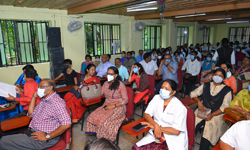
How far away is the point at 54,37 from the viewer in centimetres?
637

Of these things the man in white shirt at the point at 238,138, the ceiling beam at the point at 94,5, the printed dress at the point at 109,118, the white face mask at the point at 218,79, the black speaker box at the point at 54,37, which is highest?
the ceiling beam at the point at 94,5

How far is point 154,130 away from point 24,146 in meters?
1.56

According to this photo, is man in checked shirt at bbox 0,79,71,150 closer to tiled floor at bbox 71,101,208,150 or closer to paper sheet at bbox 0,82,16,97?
tiled floor at bbox 71,101,208,150

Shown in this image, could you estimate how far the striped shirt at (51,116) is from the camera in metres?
2.05

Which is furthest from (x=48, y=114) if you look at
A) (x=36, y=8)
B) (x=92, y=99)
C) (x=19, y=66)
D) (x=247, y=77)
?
(x=36, y=8)

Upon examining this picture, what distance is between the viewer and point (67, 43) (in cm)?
698

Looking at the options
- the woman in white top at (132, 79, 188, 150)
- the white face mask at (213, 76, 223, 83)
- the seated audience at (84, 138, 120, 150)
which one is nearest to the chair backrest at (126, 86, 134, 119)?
the woman in white top at (132, 79, 188, 150)

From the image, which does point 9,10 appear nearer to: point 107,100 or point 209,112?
point 107,100

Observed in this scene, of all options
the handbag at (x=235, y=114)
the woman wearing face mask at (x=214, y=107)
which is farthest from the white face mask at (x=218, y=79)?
the handbag at (x=235, y=114)

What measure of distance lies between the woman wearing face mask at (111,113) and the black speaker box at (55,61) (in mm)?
3953

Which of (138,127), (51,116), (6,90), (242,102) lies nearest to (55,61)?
(6,90)

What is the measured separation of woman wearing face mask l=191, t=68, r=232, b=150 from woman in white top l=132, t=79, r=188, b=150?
25.9 inches

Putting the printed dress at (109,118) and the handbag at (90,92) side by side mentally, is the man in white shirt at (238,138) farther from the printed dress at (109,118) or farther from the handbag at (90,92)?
the handbag at (90,92)

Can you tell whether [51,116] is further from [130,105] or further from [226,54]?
[226,54]
